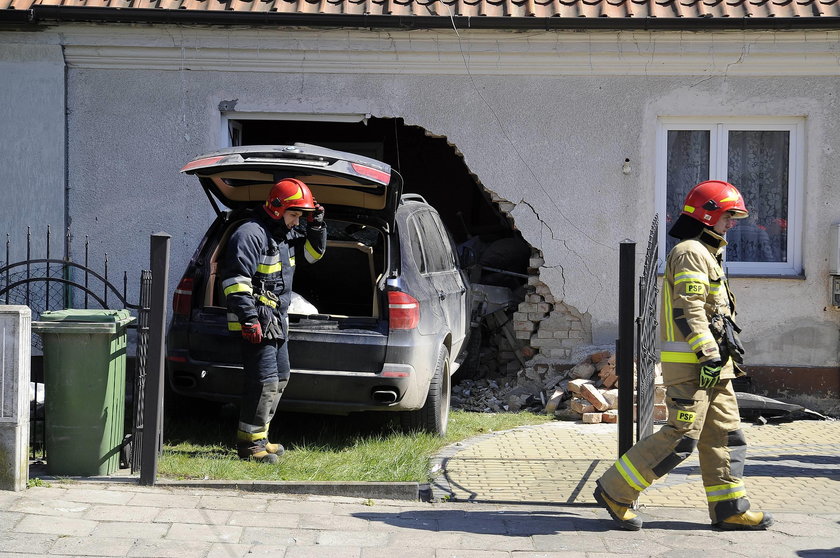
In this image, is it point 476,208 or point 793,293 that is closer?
point 793,293

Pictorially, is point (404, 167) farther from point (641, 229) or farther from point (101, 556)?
point (101, 556)

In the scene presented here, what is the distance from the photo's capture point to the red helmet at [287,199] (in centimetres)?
598

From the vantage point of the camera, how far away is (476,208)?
12.1 m

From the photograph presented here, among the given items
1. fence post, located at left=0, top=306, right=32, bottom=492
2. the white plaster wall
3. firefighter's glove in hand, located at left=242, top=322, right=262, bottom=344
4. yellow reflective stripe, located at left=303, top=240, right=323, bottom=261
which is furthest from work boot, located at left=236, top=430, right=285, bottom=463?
the white plaster wall

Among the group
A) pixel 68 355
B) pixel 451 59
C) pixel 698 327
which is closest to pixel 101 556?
pixel 68 355

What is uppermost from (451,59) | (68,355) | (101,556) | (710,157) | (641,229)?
(451,59)

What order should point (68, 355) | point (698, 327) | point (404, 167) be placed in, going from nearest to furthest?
point (698, 327)
point (68, 355)
point (404, 167)

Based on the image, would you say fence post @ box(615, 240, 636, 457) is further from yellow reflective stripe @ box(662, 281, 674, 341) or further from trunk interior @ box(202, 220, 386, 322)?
trunk interior @ box(202, 220, 386, 322)

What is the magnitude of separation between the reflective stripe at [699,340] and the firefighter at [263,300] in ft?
8.37

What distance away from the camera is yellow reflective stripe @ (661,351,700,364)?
15.4ft

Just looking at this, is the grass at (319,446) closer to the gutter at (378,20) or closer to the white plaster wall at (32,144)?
the white plaster wall at (32,144)

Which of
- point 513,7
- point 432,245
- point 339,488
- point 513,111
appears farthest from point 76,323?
point 513,7

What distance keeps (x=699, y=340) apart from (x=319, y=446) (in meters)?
2.85

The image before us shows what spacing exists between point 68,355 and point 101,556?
4.99 ft
